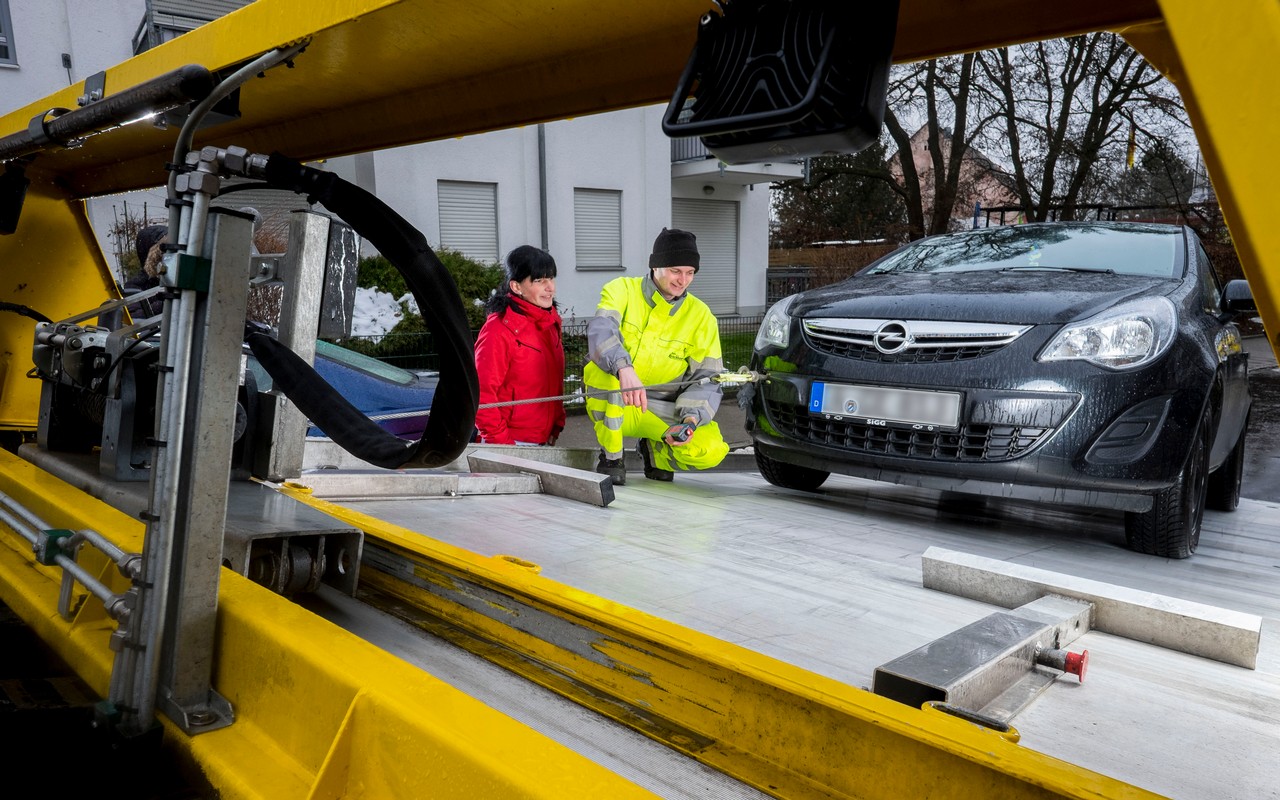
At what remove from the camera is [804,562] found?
9.59 feet

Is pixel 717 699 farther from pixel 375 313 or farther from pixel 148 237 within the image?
pixel 375 313

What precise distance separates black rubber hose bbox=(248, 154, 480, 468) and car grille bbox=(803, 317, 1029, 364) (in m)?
2.26

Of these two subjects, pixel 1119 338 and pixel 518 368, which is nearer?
pixel 1119 338

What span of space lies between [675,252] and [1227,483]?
9.83ft

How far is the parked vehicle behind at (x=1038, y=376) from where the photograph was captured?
10.2 ft

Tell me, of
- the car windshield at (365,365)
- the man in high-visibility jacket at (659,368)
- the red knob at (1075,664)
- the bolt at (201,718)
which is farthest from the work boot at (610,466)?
the bolt at (201,718)

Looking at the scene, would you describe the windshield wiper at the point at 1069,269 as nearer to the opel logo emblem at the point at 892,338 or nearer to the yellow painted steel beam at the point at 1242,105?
the opel logo emblem at the point at 892,338

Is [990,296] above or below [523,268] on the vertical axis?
below

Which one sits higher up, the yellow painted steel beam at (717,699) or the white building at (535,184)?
the white building at (535,184)

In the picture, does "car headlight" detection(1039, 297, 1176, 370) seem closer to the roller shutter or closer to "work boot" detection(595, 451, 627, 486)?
"work boot" detection(595, 451, 627, 486)

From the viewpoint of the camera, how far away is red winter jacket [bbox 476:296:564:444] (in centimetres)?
496

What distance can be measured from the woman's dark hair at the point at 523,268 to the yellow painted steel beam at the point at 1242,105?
14.1 feet

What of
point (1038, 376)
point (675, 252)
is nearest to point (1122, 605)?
point (1038, 376)

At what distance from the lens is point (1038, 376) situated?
3188 mm
